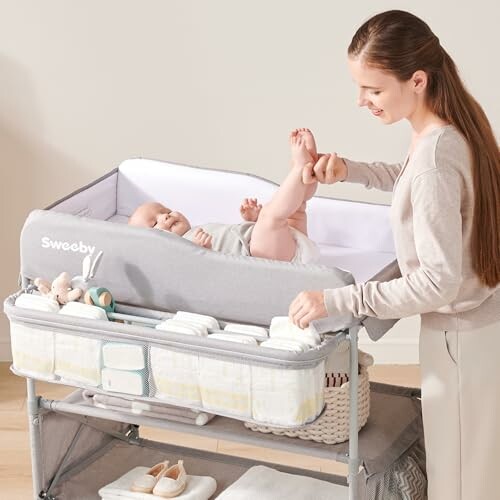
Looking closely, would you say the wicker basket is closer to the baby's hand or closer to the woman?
the woman

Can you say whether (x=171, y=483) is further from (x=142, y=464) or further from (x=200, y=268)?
(x=200, y=268)

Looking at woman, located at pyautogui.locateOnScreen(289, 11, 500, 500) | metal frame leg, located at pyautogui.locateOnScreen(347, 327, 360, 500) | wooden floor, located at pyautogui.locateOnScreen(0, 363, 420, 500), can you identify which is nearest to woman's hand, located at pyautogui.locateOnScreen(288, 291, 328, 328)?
woman, located at pyautogui.locateOnScreen(289, 11, 500, 500)

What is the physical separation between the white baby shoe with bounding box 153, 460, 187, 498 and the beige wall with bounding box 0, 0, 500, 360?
3.31 ft

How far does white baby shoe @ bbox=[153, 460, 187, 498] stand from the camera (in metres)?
2.46

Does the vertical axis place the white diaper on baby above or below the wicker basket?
above

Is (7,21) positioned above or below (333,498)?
above

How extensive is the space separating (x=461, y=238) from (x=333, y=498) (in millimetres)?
723

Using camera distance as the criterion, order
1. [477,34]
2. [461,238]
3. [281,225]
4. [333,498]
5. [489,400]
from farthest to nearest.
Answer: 1. [477,34]
2. [333,498]
3. [281,225]
4. [489,400]
5. [461,238]

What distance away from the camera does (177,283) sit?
216 centimetres

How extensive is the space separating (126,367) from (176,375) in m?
0.10

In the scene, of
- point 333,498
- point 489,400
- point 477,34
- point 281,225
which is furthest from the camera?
point 477,34

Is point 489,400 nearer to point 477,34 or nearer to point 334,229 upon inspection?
point 334,229

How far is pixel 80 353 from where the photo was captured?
7.09 ft

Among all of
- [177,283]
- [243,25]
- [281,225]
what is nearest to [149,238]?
[177,283]
